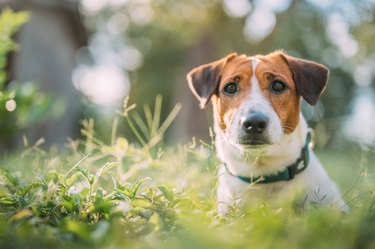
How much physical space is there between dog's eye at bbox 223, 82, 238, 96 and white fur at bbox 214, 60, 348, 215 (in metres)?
0.16

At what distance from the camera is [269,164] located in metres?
3.73

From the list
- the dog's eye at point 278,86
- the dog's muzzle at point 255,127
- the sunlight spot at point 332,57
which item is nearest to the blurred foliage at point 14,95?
the dog's muzzle at point 255,127

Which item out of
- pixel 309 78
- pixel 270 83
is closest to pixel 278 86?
pixel 270 83

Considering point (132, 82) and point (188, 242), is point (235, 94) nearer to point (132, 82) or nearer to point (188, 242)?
point (188, 242)

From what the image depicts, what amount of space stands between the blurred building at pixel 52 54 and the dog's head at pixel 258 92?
37.3 feet

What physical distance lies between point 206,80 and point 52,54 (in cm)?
1459

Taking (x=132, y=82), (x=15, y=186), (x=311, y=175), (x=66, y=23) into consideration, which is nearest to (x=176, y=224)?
(x=15, y=186)

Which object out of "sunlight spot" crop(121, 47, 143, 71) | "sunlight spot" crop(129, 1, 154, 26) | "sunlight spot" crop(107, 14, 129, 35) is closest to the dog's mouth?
"sunlight spot" crop(129, 1, 154, 26)

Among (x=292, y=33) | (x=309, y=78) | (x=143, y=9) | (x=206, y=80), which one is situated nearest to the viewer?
(x=309, y=78)

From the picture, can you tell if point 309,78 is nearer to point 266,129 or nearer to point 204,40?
point 266,129

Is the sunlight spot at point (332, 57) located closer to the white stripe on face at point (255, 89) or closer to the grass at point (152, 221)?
the white stripe on face at point (255, 89)

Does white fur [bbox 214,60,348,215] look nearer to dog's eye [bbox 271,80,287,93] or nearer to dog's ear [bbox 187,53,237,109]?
dog's eye [bbox 271,80,287,93]

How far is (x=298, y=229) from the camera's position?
2.03 metres

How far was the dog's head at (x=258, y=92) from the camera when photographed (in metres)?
3.47
